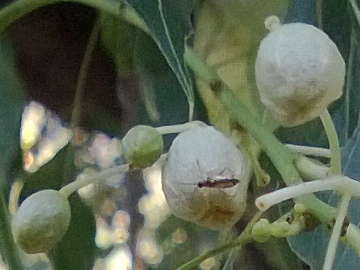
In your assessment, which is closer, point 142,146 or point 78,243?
point 142,146

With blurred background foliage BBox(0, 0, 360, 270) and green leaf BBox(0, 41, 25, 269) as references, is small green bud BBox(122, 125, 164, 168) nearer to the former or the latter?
blurred background foliage BBox(0, 0, 360, 270)

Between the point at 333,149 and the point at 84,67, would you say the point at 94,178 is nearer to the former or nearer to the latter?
the point at 333,149

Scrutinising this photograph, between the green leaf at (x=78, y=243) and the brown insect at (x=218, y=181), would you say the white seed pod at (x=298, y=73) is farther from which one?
the green leaf at (x=78, y=243)

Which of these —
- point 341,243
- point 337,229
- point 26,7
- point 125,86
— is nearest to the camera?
point 337,229

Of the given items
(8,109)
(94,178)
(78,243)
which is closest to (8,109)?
(8,109)

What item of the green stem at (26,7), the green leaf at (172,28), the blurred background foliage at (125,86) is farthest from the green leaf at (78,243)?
the green leaf at (172,28)

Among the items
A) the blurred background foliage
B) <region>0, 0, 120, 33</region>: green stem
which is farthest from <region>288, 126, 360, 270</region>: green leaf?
<region>0, 0, 120, 33</region>: green stem

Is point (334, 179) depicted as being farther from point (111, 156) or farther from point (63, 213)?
point (111, 156)

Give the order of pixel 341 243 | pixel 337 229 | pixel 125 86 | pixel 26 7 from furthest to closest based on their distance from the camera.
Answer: pixel 125 86
pixel 26 7
pixel 341 243
pixel 337 229
